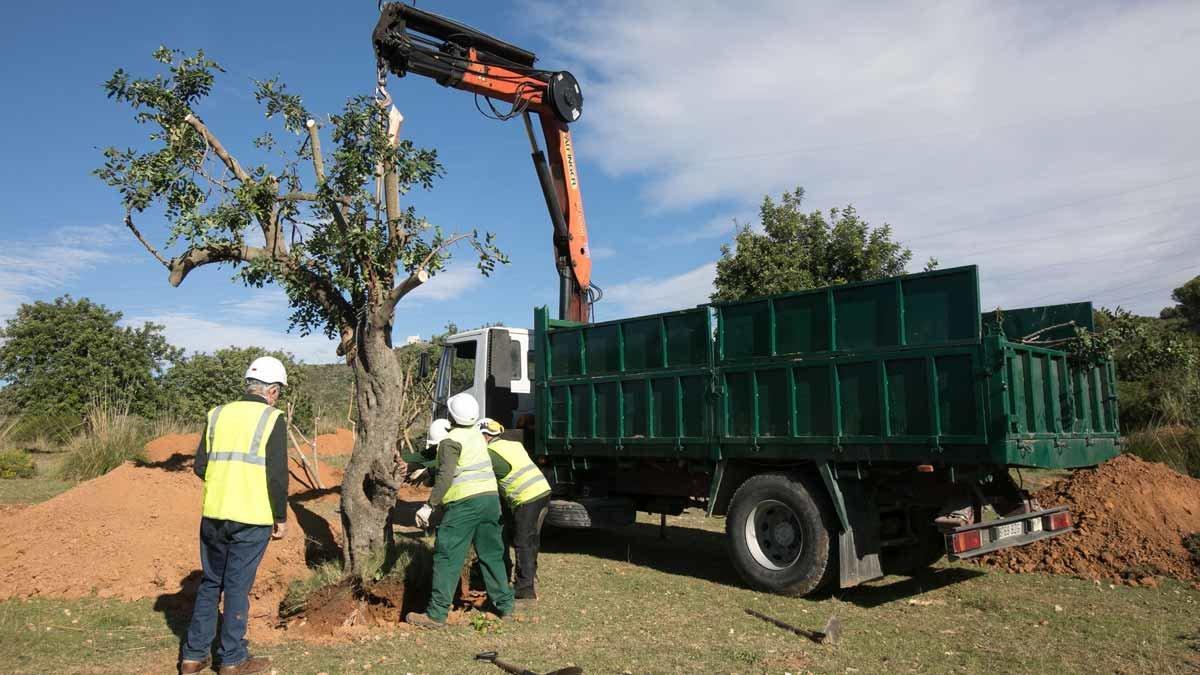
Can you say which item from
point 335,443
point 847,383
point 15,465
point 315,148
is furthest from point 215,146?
point 335,443

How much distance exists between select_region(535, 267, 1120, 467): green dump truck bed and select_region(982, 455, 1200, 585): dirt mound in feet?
4.23

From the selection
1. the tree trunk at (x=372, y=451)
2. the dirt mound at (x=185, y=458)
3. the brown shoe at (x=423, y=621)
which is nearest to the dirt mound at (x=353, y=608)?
the brown shoe at (x=423, y=621)

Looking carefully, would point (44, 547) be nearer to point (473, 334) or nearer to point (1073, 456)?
point (473, 334)

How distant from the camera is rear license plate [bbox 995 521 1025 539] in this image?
263 inches

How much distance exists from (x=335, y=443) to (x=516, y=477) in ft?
46.5

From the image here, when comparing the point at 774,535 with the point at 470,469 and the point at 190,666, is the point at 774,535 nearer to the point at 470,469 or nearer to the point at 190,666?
the point at 470,469

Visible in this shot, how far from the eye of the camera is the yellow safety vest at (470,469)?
20.4ft

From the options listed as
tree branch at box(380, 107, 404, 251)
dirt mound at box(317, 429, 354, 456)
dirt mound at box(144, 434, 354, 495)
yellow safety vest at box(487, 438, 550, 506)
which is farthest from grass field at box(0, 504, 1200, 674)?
dirt mound at box(317, 429, 354, 456)

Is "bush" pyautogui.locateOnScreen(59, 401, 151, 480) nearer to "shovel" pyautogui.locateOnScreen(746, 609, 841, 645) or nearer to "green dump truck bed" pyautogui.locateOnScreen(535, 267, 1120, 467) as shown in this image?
"green dump truck bed" pyautogui.locateOnScreen(535, 267, 1120, 467)

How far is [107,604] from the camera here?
6.61 m

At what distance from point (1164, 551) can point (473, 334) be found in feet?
26.4

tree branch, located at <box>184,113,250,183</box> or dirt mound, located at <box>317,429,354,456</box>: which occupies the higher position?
tree branch, located at <box>184,113,250,183</box>

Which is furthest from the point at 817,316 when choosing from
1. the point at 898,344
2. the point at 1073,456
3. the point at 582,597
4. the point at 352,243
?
the point at 352,243

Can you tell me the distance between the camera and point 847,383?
693cm
